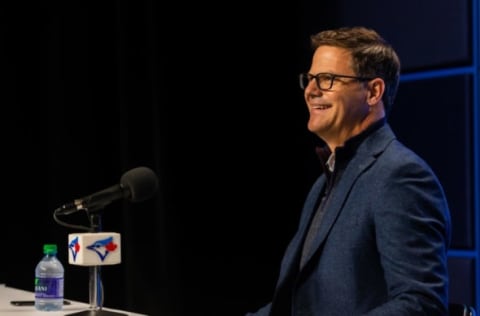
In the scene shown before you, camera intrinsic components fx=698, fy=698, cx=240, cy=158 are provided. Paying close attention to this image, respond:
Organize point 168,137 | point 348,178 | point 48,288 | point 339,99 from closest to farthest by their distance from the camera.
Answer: point 348,178, point 339,99, point 48,288, point 168,137

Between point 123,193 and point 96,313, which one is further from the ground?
point 123,193

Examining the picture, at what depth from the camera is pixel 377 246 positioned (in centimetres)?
157

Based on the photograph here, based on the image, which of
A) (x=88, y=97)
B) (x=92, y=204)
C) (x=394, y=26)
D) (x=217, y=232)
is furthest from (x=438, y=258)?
(x=88, y=97)

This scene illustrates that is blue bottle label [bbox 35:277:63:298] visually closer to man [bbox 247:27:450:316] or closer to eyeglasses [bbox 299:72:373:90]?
man [bbox 247:27:450:316]

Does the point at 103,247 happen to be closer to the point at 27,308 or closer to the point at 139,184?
the point at 139,184

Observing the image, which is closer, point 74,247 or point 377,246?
point 377,246

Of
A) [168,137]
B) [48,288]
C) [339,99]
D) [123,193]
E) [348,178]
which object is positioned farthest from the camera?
[168,137]

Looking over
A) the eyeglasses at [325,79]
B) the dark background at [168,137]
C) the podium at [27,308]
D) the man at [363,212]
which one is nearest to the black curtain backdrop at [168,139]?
the dark background at [168,137]

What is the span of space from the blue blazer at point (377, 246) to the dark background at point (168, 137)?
1.45 metres

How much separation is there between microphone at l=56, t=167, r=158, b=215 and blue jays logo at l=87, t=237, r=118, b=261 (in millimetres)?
92

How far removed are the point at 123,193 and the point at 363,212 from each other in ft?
2.22

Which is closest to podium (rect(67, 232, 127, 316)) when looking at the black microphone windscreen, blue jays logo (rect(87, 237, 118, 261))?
blue jays logo (rect(87, 237, 118, 261))

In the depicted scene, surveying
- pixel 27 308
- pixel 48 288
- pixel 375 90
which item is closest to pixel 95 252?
pixel 48 288

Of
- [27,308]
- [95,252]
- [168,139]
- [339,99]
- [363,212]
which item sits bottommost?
[27,308]
